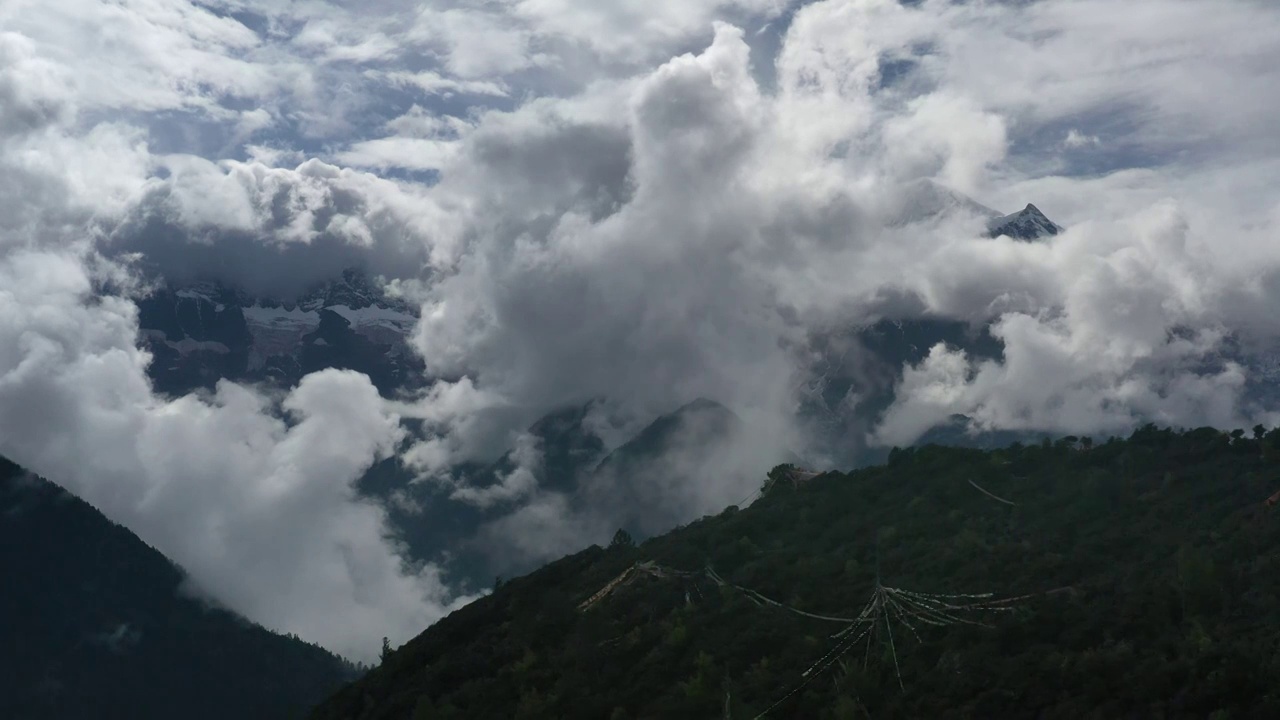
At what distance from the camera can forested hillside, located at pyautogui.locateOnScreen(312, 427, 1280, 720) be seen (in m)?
48.6

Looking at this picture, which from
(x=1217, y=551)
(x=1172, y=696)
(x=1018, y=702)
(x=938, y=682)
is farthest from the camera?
(x=1217, y=551)

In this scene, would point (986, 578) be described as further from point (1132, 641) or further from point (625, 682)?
point (625, 682)

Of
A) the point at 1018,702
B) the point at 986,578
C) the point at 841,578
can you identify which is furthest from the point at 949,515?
the point at 1018,702

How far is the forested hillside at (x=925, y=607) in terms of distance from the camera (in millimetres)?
48562

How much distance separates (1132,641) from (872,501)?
45.8m

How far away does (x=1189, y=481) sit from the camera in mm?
74438

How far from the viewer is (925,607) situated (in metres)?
63.2

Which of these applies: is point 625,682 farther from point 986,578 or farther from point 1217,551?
point 1217,551

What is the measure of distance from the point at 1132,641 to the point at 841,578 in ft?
89.5

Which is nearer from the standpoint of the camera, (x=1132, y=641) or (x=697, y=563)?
(x=1132, y=641)

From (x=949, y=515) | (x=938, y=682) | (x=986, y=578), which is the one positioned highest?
(x=949, y=515)

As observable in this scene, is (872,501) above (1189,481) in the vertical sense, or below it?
above

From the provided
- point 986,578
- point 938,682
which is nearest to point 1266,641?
point 938,682

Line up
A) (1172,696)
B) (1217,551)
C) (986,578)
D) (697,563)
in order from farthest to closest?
(697,563) → (986,578) → (1217,551) → (1172,696)
